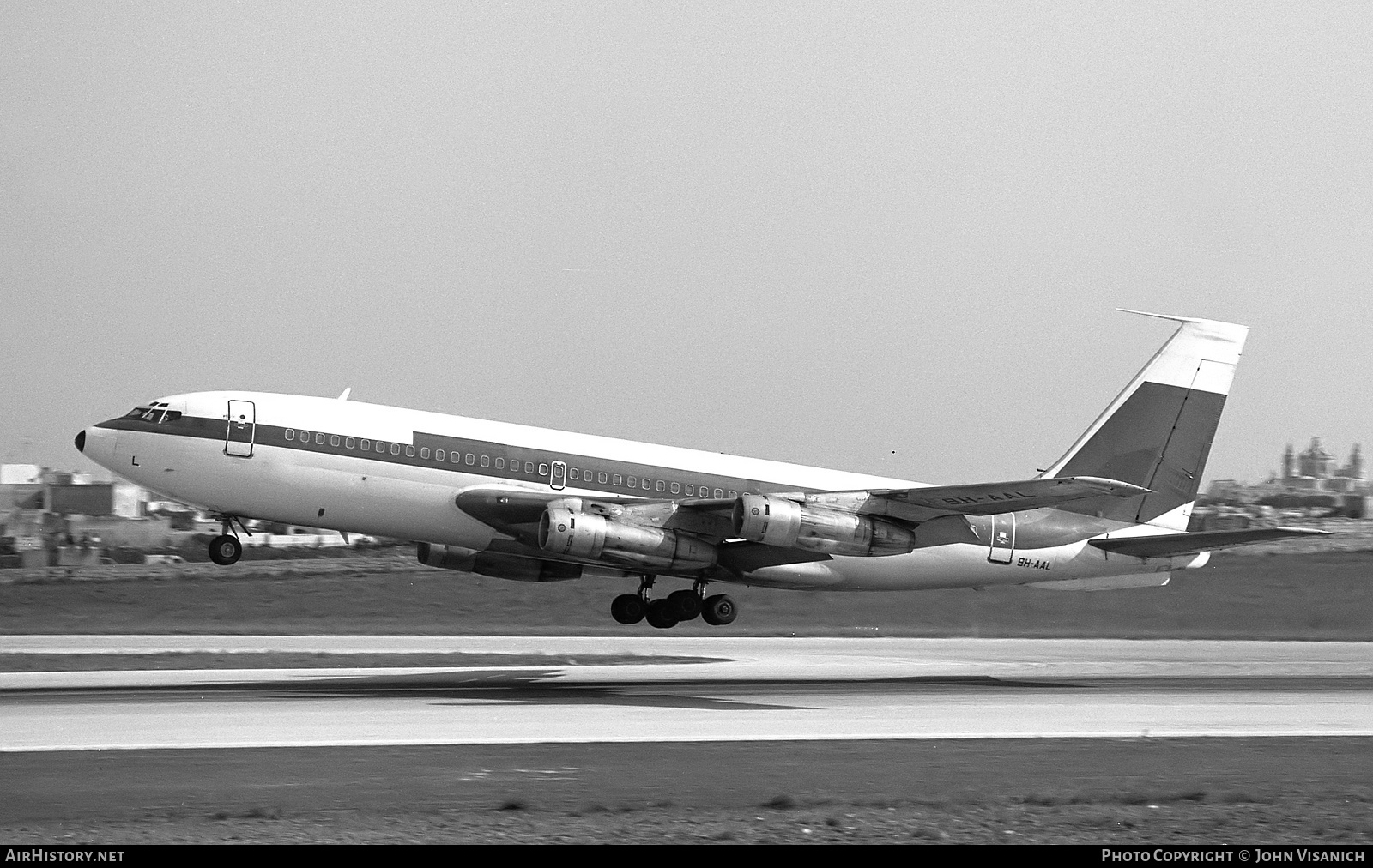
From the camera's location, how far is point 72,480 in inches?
3162

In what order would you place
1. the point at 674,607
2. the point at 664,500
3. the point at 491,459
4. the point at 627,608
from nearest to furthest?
the point at 491,459
the point at 664,500
the point at 674,607
the point at 627,608

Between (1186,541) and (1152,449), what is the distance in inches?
137

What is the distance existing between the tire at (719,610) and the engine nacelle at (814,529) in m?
2.78

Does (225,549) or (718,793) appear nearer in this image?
(718,793)

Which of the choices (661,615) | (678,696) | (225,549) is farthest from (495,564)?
(678,696)

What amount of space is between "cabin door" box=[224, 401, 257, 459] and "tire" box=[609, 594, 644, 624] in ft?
32.0

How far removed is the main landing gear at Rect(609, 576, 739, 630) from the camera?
116 ft

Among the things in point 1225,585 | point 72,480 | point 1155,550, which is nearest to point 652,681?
point 1155,550

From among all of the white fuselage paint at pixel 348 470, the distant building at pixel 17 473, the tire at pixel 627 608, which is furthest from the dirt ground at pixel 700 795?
the distant building at pixel 17 473

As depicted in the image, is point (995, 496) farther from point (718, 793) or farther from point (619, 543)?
point (718, 793)

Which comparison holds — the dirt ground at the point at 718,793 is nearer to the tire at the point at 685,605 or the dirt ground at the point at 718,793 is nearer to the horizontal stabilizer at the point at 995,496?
the horizontal stabilizer at the point at 995,496

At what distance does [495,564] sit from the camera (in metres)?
36.5

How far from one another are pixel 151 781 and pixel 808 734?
11.0 m

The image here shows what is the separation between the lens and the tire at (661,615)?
35.7 metres
